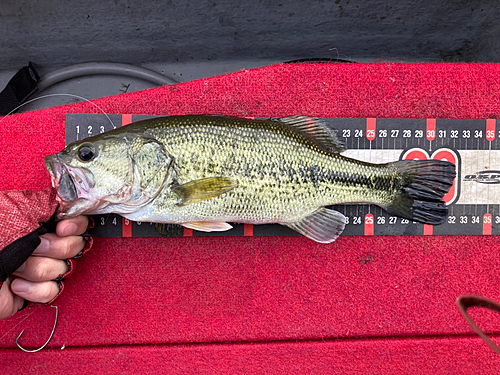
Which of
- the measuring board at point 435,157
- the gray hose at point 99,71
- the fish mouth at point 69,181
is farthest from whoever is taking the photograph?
the gray hose at point 99,71

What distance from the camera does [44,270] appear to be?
68.6 inches

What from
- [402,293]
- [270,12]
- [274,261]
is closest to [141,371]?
[274,261]

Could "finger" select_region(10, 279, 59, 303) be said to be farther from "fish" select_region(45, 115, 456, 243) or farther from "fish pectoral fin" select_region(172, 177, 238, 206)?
"fish pectoral fin" select_region(172, 177, 238, 206)

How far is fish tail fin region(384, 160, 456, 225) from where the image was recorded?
1.79 m

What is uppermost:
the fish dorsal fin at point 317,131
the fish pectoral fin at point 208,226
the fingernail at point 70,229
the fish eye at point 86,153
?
the fish dorsal fin at point 317,131

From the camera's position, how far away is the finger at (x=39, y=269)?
5.64 feet

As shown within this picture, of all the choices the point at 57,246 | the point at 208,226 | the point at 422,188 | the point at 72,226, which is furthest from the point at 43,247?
the point at 422,188

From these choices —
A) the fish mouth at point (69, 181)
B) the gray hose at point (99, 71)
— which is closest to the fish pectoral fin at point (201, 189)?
the fish mouth at point (69, 181)

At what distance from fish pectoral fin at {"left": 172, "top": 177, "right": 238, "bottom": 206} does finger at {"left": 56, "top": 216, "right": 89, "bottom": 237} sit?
25.7 inches

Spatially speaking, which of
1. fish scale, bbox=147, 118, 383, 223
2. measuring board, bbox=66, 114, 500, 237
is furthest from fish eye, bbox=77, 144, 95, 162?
measuring board, bbox=66, 114, 500, 237

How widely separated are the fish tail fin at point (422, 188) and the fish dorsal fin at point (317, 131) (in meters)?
0.34

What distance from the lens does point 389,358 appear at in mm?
2061

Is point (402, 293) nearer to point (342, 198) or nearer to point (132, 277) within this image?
point (342, 198)

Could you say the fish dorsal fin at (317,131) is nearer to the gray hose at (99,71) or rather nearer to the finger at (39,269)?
the gray hose at (99,71)
